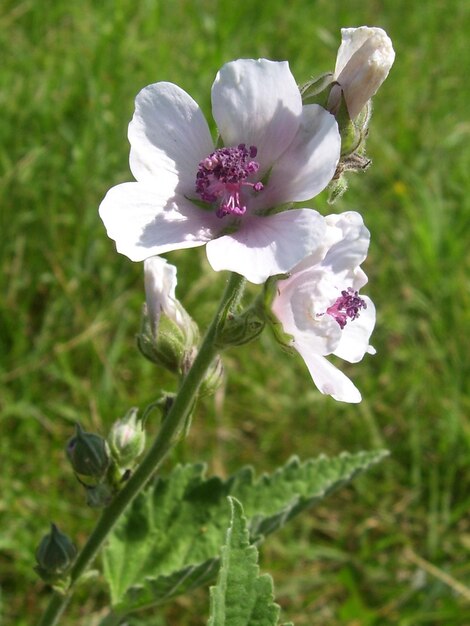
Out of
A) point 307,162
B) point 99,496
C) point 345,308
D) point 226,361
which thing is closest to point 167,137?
point 307,162

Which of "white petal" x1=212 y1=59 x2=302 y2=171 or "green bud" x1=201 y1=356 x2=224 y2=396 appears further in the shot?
"green bud" x1=201 y1=356 x2=224 y2=396

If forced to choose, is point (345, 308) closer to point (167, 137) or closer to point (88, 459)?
point (167, 137)

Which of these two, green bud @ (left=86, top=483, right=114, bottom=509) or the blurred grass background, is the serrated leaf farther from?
the blurred grass background

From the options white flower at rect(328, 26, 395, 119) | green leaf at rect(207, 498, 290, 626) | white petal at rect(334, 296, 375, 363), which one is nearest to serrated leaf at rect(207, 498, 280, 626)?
green leaf at rect(207, 498, 290, 626)

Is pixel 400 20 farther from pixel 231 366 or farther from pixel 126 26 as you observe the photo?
pixel 231 366

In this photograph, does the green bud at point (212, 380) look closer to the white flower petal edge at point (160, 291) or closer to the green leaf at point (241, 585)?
the white flower petal edge at point (160, 291)

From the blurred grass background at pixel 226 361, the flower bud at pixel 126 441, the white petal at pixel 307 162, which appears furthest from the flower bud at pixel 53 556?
the white petal at pixel 307 162
